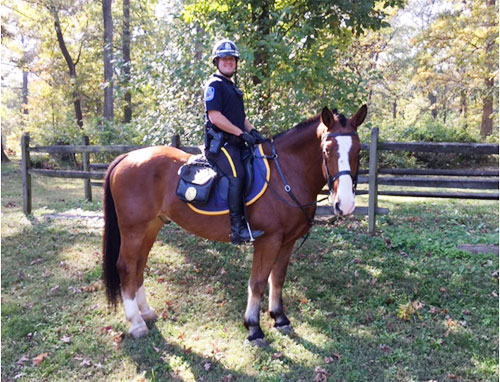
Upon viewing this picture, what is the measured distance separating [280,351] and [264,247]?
1.09 metres

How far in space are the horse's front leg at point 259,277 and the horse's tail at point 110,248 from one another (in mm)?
1620

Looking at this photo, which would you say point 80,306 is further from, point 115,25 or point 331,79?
point 115,25

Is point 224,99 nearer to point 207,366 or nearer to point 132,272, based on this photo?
point 132,272

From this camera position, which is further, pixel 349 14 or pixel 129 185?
pixel 349 14

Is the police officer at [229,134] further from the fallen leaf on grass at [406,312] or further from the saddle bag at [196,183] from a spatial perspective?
the fallen leaf on grass at [406,312]

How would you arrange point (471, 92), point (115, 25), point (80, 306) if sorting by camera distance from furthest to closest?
point (115, 25)
point (471, 92)
point (80, 306)

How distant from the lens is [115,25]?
79.9 ft

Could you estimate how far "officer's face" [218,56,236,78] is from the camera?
4.06m

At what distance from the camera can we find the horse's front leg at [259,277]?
3953 mm

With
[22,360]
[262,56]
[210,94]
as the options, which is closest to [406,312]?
[210,94]

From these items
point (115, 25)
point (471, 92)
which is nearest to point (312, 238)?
point (471, 92)

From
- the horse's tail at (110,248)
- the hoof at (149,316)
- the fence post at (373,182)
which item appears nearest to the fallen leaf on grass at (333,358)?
the hoof at (149,316)

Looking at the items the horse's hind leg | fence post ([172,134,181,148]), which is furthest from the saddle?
fence post ([172,134,181,148])

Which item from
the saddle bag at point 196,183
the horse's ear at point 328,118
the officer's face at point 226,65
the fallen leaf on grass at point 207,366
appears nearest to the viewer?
the horse's ear at point 328,118
